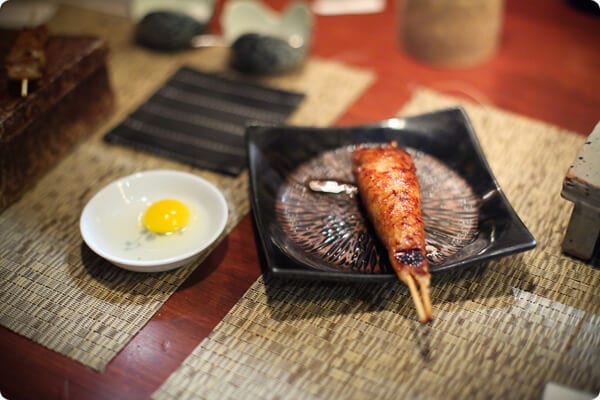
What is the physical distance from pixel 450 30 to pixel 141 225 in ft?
5.05

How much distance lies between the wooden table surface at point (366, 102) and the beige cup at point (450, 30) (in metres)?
0.05

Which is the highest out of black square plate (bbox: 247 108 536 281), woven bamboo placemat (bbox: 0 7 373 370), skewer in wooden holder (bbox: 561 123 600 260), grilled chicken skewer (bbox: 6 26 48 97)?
grilled chicken skewer (bbox: 6 26 48 97)

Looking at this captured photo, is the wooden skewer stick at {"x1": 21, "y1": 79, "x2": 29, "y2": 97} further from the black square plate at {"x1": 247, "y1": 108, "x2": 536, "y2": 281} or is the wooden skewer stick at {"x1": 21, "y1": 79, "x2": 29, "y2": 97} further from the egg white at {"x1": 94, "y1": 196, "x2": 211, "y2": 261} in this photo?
the black square plate at {"x1": 247, "y1": 108, "x2": 536, "y2": 281}

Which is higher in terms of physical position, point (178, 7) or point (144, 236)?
point (178, 7)

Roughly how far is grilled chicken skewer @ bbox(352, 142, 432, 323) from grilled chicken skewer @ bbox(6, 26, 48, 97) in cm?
107

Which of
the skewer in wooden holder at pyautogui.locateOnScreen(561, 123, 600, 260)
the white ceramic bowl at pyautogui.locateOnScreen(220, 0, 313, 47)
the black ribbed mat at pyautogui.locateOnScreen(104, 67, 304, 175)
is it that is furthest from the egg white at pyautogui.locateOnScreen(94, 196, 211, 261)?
the white ceramic bowl at pyautogui.locateOnScreen(220, 0, 313, 47)

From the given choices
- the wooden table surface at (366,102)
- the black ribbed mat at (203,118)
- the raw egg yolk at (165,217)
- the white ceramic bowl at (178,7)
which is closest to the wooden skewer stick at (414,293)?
the wooden table surface at (366,102)

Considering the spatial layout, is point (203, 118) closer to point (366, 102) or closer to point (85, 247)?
point (366, 102)

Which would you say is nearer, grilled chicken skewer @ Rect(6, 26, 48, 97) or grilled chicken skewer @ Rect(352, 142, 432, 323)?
grilled chicken skewer @ Rect(352, 142, 432, 323)

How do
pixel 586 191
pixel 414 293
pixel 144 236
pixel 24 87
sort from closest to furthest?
pixel 414 293 < pixel 586 191 < pixel 144 236 < pixel 24 87

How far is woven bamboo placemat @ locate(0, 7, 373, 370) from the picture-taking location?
1652 millimetres

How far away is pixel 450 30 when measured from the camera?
2.60 metres

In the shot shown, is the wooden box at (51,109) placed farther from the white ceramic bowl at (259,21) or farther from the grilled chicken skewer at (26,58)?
the white ceramic bowl at (259,21)

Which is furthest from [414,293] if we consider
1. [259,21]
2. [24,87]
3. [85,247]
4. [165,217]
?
[259,21]
